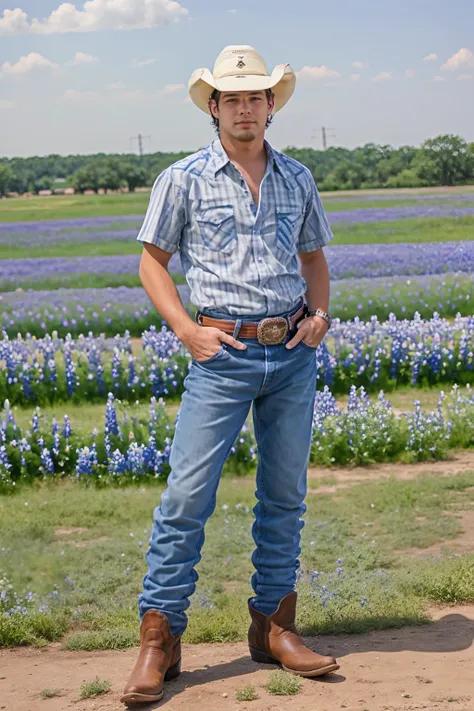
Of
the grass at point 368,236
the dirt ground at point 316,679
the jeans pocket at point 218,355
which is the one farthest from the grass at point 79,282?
the jeans pocket at point 218,355

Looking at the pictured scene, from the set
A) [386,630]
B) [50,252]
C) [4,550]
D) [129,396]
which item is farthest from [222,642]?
[50,252]

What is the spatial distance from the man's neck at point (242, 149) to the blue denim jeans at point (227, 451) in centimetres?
61

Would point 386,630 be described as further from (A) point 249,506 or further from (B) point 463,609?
(A) point 249,506

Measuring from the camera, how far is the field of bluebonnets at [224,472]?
18.1ft

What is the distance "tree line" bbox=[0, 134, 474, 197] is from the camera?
904 inches

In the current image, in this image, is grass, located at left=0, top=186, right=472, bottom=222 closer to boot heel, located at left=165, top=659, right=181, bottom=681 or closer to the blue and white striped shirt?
the blue and white striped shirt

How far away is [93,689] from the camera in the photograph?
4.16m

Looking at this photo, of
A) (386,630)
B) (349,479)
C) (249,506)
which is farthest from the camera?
(349,479)

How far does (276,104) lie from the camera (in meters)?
4.23

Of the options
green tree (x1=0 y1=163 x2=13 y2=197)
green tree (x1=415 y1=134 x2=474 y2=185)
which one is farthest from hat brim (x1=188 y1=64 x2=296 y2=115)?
green tree (x1=0 y1=163 x2=13 y2=197)

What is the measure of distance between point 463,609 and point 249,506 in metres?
2.44

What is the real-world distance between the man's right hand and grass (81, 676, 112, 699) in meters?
1.34

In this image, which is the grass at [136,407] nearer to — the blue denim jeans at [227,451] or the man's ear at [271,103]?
the blue denim jeans at [227,451]

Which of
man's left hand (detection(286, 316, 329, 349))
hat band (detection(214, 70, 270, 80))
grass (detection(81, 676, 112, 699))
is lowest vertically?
grass (detection(81, 676, 112, 699))
